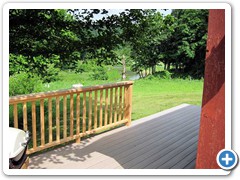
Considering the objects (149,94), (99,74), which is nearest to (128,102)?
(149,94)

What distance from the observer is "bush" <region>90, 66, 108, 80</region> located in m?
10.0

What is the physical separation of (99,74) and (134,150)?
7.46 metres

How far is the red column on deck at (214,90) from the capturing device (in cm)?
190

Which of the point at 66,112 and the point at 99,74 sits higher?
the point at 99,74

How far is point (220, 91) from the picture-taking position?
1.90m

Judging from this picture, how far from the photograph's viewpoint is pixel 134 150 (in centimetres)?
328

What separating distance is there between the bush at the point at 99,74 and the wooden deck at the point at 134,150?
18.9 feet

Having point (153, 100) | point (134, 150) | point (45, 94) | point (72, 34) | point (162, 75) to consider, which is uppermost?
point (72, 34)

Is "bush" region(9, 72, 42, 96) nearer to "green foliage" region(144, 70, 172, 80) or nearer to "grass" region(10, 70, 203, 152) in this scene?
"grass" region(10, 70, 203, 152)

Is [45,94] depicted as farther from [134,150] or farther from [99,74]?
[99,74]
